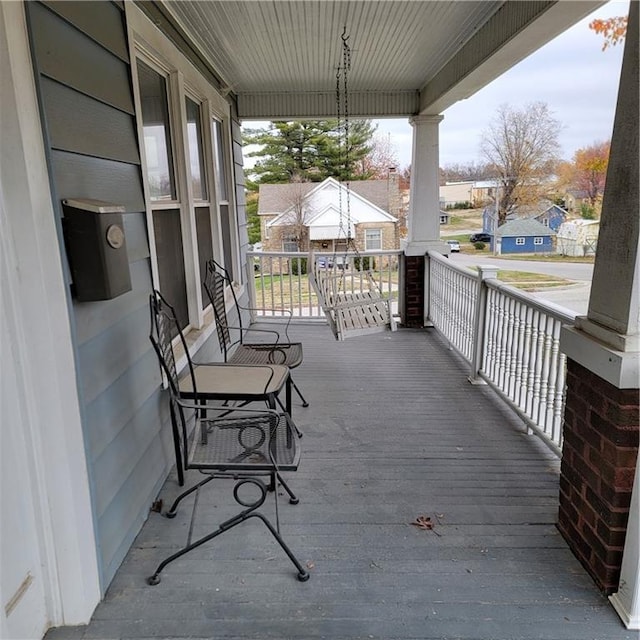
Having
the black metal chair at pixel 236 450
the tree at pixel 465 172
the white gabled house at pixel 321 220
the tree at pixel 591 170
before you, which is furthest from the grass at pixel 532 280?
the black metal chair at pixel 236 450

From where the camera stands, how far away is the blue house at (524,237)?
9641mm

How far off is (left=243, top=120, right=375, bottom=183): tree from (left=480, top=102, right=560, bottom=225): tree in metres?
6.62

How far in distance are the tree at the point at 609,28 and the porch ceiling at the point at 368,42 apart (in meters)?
0.26

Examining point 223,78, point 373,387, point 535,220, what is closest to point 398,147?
point 535,220

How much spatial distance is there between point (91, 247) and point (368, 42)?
328 cm

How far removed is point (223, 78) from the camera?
4738mm

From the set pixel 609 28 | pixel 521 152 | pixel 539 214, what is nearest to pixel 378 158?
pixel 521 152

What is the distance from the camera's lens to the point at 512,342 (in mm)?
3326

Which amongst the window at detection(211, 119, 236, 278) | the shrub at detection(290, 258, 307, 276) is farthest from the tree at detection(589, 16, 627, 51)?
the shrub at detection(290, 258, 307, 276)

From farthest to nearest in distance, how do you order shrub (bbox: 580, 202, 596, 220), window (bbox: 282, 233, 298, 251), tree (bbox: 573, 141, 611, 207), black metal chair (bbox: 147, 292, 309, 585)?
window (bbox: 282, 233, 298, 251), tree (bbox: 573, 141, 611, 207), shrub (bbox: 580, 202, 596, 220), black metal chair (bbox: 147, 292, 309, 585)

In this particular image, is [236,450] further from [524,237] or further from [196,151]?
[524,237]

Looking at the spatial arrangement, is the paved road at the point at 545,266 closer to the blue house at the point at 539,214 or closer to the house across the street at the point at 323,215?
the blue house at the point at 539,214

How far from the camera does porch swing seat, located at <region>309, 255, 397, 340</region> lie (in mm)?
4035

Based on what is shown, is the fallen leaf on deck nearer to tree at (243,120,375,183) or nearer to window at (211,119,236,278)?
window at (211,119,236,278)
